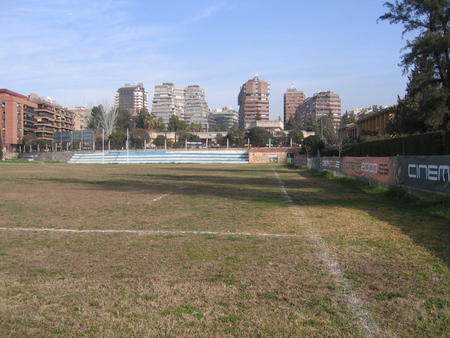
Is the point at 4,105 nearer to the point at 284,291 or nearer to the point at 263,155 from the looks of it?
the point at 263,155

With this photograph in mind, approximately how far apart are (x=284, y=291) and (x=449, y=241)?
415 centimetres

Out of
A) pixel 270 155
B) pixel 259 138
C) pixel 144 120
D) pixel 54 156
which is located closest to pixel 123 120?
pixel 144 120

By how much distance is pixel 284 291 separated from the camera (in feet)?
14.1

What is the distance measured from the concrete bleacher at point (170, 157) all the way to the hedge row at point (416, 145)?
57.0m

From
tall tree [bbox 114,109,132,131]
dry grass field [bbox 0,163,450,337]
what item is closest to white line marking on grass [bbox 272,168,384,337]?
dry grass field [bbox 0,163,450,337]

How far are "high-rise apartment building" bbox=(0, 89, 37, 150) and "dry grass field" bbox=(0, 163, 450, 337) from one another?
128779 millimetres

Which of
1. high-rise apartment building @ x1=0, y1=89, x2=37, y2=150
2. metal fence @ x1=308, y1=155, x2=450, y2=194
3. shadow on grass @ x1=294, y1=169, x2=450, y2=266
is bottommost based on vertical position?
shadow on grass @ x1=294, y1=169, x2=450, y2=266

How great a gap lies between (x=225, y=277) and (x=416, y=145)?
63.5 ft

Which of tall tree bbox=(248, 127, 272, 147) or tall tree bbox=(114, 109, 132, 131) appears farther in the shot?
tall tree bbox=(114, 109, 132, 131)

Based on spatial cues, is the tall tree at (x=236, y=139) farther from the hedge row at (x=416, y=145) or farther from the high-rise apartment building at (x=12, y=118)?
the hedge row at (x=416, y=145)

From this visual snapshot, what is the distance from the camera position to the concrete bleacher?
8662 cm

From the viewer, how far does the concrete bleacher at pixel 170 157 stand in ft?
284

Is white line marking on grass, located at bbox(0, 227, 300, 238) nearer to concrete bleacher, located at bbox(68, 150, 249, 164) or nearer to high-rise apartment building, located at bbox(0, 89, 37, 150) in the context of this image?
concrete bleacher, located at bbox(68, 150, 249, 164)

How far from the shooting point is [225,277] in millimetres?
4797
